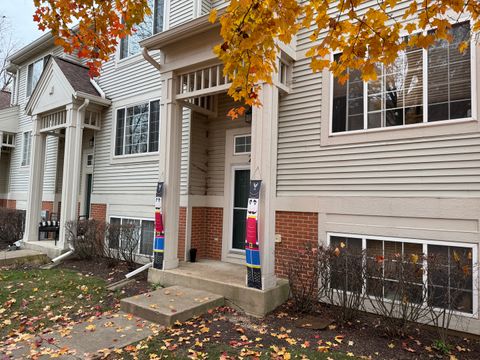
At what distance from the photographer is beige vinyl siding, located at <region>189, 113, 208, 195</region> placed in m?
8.29

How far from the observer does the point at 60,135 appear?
1210 cm

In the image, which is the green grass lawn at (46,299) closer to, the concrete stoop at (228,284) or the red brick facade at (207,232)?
the concrete stoop at (228,284)

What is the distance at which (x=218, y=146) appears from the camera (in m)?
8.48

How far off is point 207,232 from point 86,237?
10.9ft

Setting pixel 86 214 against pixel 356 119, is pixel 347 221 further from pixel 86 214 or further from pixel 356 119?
pixel 86 214

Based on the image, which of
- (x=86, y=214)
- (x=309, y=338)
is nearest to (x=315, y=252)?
(x=309, y=338)

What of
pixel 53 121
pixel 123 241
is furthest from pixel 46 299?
pixel 53 121

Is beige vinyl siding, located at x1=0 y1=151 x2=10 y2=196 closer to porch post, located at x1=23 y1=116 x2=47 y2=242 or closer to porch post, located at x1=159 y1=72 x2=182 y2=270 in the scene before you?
porch post, located at x1=23 y1=116 x2=47 y2=242

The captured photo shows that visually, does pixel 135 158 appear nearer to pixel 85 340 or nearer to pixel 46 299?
pixel 46 299

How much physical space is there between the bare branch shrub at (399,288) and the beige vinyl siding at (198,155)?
457cm

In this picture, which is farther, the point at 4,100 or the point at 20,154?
the point at 4,100

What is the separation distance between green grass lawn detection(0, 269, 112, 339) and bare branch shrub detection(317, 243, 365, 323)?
3759 millimetres

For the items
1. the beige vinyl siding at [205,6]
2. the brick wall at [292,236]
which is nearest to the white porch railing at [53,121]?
the beige vinyl siding at [205,6]

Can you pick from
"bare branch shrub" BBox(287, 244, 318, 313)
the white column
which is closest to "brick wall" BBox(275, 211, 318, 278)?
"bare branch shrub" BBox(287, 244, 318, 313)
